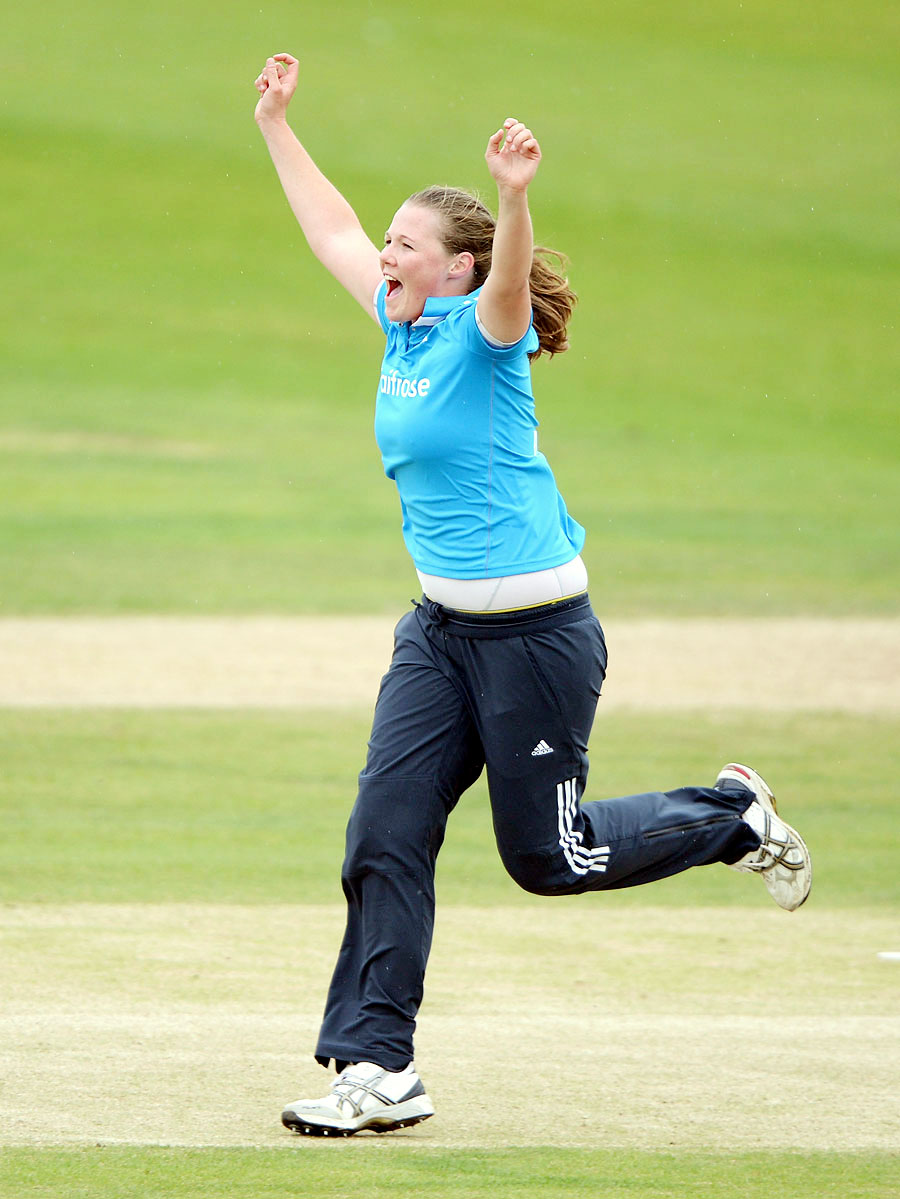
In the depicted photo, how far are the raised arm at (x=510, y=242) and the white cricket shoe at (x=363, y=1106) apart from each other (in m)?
1.56

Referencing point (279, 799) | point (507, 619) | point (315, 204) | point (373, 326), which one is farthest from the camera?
point (373, 326)

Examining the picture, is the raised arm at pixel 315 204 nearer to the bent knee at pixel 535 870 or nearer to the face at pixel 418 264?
the face at pixel 418 264

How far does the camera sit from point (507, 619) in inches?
163

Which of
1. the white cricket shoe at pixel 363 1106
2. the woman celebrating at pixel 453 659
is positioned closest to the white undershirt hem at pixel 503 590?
the woman celebrating at pixel 453 659

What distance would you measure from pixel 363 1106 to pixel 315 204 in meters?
2.19

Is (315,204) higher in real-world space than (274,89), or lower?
lower

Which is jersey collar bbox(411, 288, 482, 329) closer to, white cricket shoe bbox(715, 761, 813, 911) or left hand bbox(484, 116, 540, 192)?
left hand bbox(484, 116, 540, 192)

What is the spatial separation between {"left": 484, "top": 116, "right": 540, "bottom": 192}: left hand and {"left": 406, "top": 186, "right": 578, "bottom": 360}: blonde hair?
0.27 metres

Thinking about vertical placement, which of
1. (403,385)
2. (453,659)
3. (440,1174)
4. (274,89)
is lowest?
(440,1174)

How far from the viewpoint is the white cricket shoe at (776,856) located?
4676mm

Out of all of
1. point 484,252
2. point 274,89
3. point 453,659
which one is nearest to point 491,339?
point 484,252

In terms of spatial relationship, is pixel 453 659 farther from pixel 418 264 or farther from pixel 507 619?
pixel 418 264

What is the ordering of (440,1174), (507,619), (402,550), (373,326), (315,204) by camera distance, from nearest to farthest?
(440,1174) → (507,619) → (315,204) → (402,550) → (373,326)

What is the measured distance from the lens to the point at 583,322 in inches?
1097
